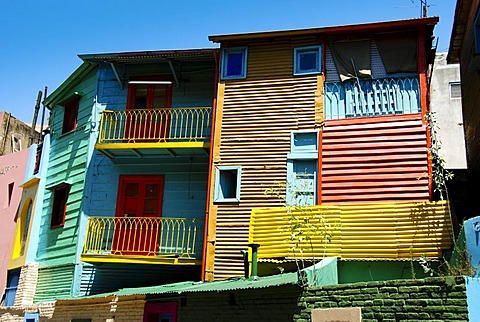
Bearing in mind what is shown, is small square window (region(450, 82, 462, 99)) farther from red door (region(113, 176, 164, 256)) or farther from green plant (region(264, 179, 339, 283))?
red door (region(113, 176, 164, 256))

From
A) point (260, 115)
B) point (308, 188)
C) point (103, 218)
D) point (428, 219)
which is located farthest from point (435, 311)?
point (103, 218)

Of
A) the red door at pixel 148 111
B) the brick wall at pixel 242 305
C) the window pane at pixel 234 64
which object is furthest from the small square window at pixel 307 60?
the brick wall at pixel 242 305

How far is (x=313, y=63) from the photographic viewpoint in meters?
15.9

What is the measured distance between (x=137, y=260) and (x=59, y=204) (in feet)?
15.7

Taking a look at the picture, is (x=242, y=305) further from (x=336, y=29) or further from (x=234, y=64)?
(x=336, y=29)

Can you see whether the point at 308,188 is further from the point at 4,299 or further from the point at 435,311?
the point at 4,299

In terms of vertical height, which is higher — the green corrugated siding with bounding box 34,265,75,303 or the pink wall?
the pink wall

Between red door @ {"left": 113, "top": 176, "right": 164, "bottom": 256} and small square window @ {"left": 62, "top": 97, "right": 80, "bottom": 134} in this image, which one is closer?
red door @ {"left": 113, "top": 176, "right": 164, "bottom": 256}

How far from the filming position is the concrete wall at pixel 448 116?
24.6m

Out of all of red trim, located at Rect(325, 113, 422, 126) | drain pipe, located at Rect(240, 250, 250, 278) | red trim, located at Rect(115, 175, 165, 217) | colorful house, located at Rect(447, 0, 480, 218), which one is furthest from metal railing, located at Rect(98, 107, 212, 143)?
colorful house, located at Rect(447, 0, 480, 218)

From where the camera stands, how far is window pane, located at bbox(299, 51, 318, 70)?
1588 cm

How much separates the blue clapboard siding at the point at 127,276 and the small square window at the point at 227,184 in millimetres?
2622

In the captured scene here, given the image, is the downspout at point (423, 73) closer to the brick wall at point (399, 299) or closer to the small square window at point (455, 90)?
the brick wall at point (399, 299)

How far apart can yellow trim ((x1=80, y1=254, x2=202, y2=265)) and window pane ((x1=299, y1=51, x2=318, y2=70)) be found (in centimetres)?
618
